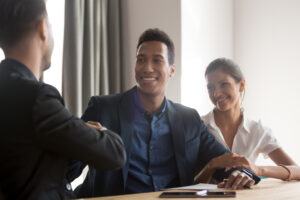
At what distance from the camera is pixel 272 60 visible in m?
3.62

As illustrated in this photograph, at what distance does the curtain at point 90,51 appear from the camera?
3.14m

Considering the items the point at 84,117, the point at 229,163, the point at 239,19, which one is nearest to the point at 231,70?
the point at 229,163

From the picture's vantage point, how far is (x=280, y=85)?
140 inches

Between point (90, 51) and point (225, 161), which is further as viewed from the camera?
point (90, 51)

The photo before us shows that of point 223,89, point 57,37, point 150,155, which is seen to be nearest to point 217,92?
point 223,89

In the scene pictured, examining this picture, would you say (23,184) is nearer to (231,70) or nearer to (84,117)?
(84,117)

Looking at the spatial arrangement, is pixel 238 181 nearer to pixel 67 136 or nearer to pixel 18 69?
pixel 67 136

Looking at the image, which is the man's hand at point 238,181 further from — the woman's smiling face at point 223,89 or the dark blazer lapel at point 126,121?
the woman's smiling face at point 223,89

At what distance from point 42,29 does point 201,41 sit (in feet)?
8.25

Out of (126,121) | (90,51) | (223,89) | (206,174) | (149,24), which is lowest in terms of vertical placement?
(206,174)

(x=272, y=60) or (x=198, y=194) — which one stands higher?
(x=272, y=60)

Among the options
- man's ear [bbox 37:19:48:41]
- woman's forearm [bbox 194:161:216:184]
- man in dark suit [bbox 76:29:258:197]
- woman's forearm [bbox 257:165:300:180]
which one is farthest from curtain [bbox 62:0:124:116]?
man's ear [bbox 37:19:48:41]

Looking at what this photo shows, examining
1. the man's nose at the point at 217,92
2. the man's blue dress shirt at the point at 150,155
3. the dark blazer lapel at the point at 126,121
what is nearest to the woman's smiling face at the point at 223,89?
the man's nose at the point at 217,92

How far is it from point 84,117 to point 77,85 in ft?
4.20
